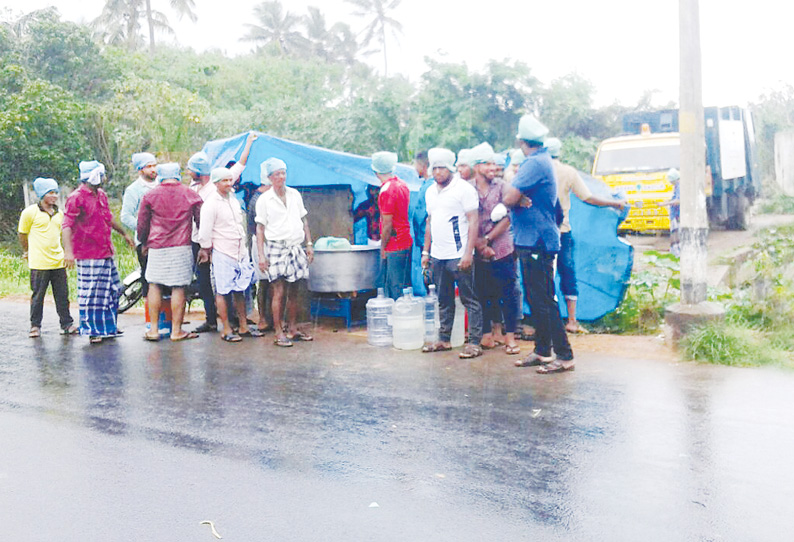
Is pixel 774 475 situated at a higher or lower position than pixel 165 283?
lower

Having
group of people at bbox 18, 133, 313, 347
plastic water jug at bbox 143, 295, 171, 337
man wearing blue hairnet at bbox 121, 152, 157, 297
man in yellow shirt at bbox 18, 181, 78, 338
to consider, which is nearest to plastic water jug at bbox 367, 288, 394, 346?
group of people at bbox 18, 133, 313, 347

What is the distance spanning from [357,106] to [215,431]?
1904 cm

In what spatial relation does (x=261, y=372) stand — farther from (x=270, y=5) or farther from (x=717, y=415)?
(x=270, y=5)

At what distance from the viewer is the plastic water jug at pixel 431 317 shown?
816 cm

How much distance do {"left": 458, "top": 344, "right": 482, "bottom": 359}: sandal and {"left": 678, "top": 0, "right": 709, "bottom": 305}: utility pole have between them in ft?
6.35

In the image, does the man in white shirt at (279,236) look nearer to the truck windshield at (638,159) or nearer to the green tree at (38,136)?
the truck windshield at (638,159)

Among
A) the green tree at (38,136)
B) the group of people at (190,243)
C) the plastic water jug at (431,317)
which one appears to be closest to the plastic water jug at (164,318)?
the group of people at (190,243)

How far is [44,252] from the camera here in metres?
9.00

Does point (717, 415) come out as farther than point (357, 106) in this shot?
No

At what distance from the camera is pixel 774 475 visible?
4.26 metres

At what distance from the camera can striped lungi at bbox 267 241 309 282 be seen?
8055mm

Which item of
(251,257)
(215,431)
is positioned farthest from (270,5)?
(215,431)

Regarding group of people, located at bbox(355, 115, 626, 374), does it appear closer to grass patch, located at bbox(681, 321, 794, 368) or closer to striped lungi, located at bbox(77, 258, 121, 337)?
grass patch, located at bbox(681, 321, 794, 368)

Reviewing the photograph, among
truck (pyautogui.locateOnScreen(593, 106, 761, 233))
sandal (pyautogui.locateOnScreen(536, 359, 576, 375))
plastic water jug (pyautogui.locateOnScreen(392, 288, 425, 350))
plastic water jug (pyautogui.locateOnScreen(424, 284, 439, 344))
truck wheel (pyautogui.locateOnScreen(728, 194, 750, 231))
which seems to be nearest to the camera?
sandal (pyautogui.locateOnScreen(536, 359, 576, 375))
